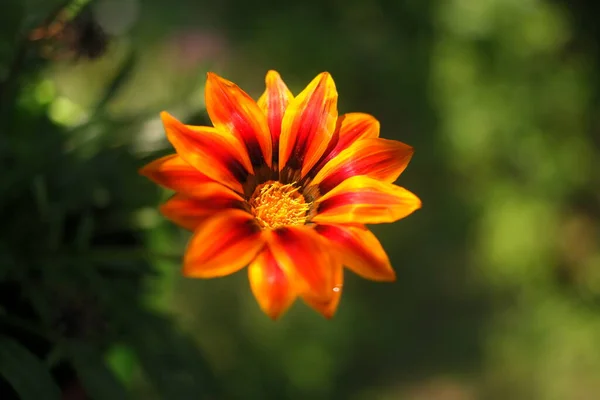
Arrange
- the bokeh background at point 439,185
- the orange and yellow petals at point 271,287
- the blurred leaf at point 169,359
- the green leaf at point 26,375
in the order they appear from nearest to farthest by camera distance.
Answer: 1. the orange and yellow petals at point 271,287
2. the green leaf at point 26,375
3. the blurred leaf at point 169,359
4. the bokeh background at point 439,185

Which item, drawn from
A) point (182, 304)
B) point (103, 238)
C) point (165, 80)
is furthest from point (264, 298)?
point (165, 80)

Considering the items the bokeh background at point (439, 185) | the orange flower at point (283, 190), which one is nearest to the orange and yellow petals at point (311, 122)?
the orange flower at point (283, 190)

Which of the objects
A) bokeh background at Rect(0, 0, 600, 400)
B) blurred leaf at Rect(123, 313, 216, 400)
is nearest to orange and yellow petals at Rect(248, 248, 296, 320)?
blurred leaf at Rect(123, 313, 216, 400)

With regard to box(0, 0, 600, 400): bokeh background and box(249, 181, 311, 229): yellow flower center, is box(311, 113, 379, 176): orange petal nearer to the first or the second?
box(249, 181, 311, 229): yellow flower center

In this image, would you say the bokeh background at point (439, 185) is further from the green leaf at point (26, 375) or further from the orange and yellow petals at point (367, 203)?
the orange and yellow petals at point (367, 203)

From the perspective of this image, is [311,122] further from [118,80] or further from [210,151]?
[118,80]

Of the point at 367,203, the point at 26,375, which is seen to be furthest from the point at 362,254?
the point at 26,375
